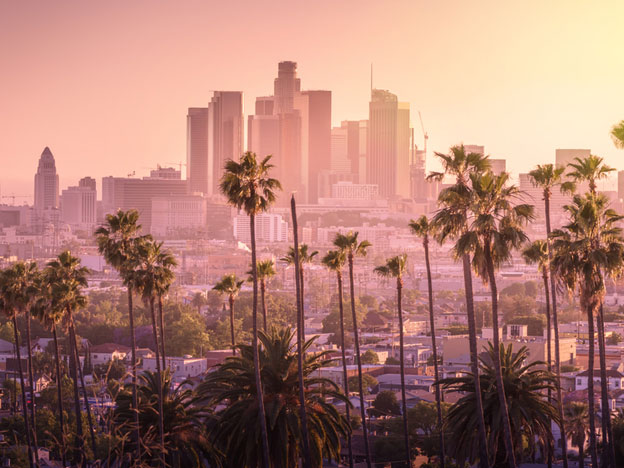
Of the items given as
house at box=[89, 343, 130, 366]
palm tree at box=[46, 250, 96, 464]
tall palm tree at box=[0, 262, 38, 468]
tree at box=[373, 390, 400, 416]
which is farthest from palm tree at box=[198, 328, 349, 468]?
house at box=[89, 343, 130, 366]

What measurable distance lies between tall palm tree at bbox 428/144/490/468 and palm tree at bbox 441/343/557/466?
77 cm

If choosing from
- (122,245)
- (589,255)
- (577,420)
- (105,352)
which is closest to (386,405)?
(577,420)

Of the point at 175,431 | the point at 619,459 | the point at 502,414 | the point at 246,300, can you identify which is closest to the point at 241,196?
the point at 175,431

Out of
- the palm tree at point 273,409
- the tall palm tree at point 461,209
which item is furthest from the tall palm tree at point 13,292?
the tall palm tree at point 461,209

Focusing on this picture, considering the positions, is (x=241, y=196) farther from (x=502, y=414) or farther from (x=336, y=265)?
(x=336, y=265)

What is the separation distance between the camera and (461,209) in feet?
116

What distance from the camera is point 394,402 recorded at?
3307 inches

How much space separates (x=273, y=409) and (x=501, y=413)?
25.7 ft

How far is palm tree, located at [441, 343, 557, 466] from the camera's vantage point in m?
34.7

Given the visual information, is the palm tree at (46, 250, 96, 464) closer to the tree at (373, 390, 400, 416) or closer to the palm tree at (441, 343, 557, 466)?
the palm tree at (441, 343, 557, 466)

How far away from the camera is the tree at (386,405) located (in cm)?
8331

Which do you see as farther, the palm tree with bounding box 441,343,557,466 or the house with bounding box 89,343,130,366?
the house with bounding box 89,343,130,366

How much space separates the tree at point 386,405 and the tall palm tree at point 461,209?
4758cm

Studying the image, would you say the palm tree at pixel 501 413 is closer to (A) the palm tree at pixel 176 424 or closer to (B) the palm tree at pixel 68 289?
(A) the palm tree at pixel 176 424
